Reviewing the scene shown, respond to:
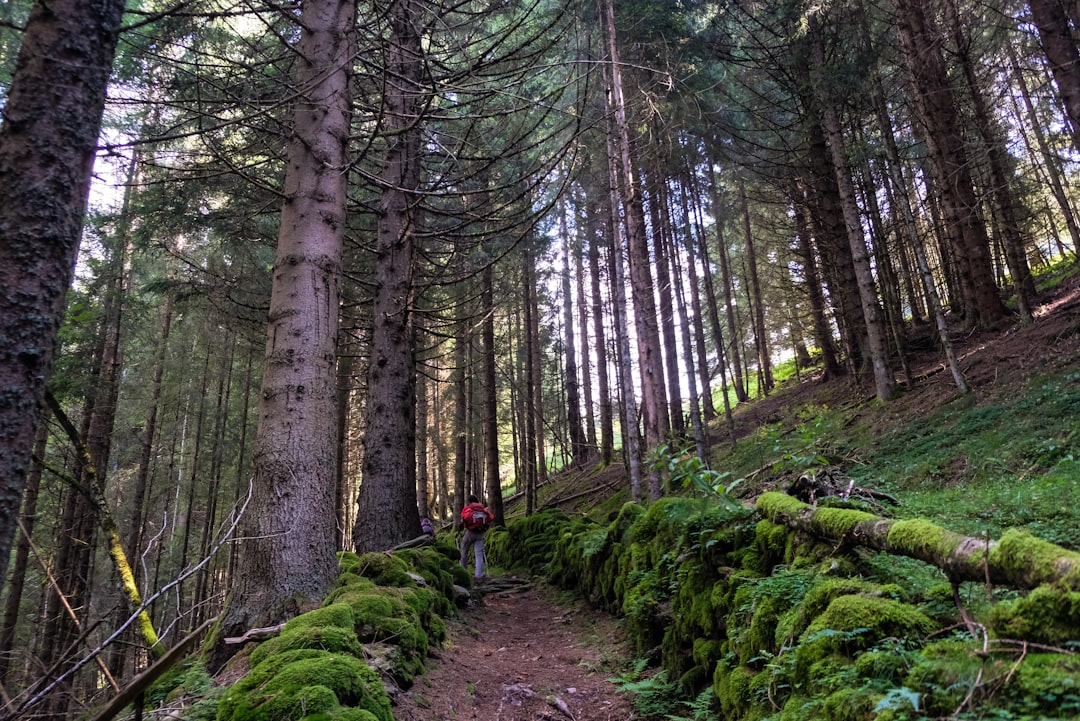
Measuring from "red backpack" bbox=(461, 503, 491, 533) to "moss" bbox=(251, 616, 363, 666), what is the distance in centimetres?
731

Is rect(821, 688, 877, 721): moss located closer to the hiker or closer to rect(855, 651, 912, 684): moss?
rect(855, 651, 912, 684): moss

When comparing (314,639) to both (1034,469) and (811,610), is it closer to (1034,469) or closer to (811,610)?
(811,610)

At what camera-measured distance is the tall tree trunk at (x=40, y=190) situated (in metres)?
1.90

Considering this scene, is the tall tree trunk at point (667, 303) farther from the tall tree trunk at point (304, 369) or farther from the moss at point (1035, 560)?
the moss at point (1035, 560)

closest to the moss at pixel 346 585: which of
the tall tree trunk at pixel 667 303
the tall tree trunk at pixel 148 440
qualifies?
the tall tree trunk at pixel 148 440

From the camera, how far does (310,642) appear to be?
10.4 feet

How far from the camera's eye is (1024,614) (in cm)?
183

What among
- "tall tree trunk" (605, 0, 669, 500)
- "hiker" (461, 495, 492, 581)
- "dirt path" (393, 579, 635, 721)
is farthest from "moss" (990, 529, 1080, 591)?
"hiker" (461, 495, 492, 581)

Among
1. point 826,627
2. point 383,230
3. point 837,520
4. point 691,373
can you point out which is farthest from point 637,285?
point 826,627

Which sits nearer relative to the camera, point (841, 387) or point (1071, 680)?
point (1071, 680)

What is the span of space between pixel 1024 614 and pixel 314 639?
3.31 metres

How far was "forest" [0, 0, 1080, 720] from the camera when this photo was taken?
3172mm

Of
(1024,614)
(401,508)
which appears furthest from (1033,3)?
(401,508)

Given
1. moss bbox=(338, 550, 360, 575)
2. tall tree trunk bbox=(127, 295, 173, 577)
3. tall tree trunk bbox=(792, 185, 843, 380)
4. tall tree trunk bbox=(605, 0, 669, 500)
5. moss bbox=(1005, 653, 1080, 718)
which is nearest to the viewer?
moss bbox=(1005, 653, 1080, 718)
